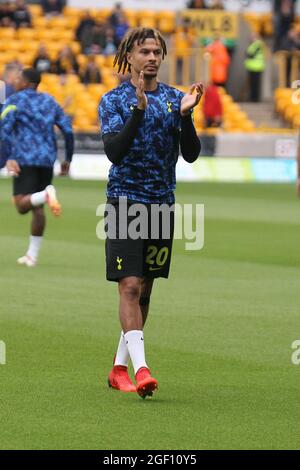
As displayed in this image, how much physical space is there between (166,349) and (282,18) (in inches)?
1360

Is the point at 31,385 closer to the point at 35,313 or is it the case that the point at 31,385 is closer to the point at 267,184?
the point at 35,313

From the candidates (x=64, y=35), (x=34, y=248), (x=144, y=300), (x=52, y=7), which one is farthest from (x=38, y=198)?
(x=52, y=7)

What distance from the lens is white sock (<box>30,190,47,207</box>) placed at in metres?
15.9

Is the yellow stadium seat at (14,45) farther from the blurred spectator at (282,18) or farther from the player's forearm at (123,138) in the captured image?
the player's forearm at (123,138)

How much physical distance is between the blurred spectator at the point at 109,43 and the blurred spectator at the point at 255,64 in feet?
13.7

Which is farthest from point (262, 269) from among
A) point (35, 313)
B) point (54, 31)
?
point (54, 31)

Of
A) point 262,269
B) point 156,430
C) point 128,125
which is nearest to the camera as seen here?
point 156,430

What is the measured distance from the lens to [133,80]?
870 centimetres

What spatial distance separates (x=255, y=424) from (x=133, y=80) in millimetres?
2356

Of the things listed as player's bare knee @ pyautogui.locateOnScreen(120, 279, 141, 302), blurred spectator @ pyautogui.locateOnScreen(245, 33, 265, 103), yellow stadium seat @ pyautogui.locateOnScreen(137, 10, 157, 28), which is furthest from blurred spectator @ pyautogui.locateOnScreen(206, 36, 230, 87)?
player's bare knee @ pyautogui.locateOnScreen(120, 279, 141, 302)

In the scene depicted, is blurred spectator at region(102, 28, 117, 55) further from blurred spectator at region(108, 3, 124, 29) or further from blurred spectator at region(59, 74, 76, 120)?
blurred spectator at region(59, 74, 76, 120)

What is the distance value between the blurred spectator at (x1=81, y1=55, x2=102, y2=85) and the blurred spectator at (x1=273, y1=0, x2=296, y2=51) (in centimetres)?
780

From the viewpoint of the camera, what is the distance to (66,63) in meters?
38.8

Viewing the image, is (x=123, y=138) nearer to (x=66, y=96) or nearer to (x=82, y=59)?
(x=66, y=96)
